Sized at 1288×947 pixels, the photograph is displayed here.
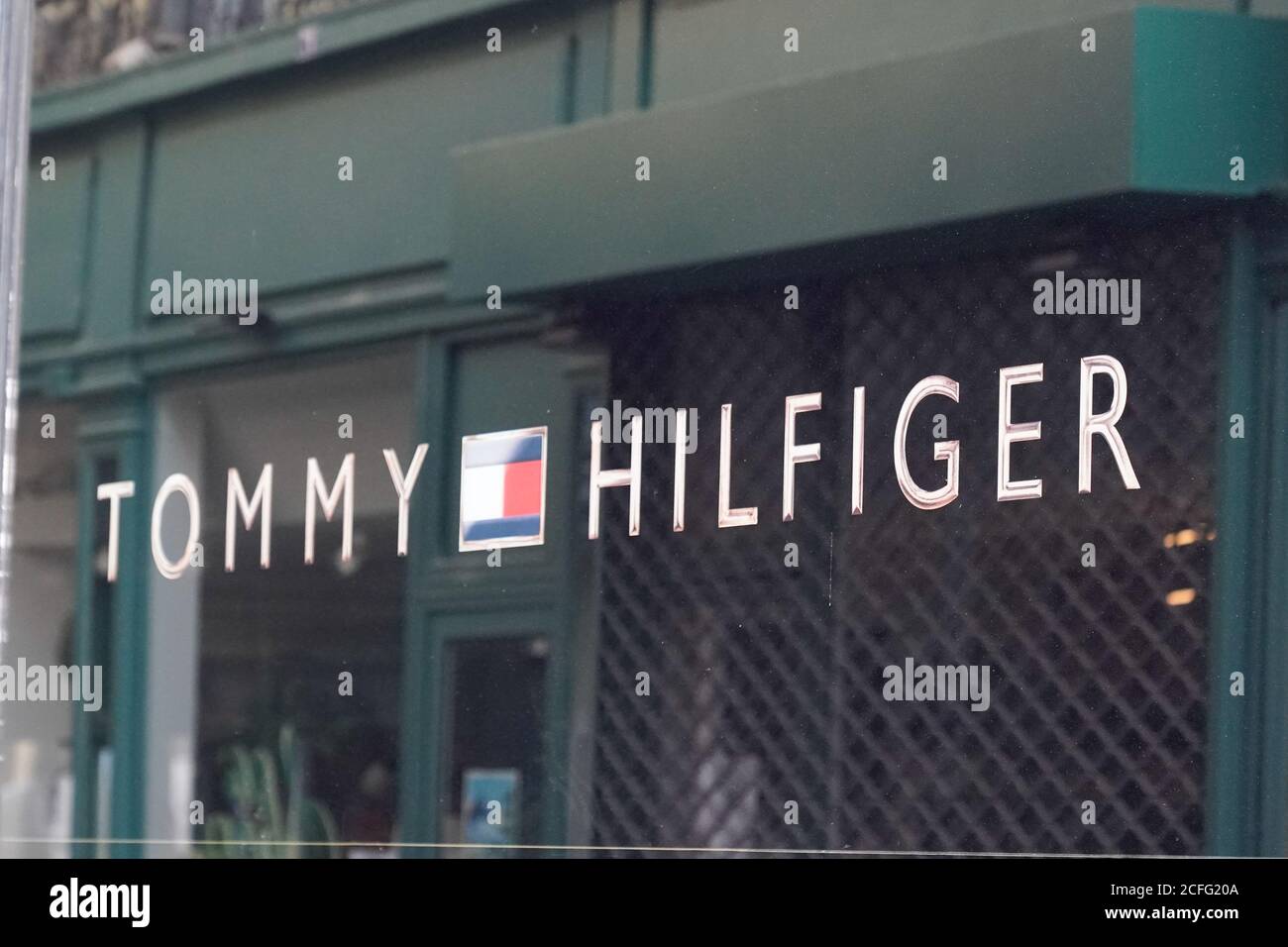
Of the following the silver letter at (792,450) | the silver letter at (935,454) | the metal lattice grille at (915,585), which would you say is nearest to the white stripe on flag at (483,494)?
the metal lattice grille at (915,585)

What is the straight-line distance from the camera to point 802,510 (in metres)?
3.97

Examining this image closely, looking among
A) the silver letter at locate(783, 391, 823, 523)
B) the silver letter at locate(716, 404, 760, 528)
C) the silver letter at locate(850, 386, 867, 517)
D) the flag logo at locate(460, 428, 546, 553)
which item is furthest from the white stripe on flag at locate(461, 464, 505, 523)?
the silver letter at locate(850, 386, 867, 517)

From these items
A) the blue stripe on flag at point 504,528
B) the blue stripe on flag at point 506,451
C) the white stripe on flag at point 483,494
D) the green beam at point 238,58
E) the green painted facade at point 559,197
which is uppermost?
the green beam at point 238,58

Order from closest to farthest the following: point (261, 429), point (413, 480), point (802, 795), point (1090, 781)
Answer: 1. point (1090, 781)
2. point (802, 795)
3. point (413, 480)
4. point (261, 429)

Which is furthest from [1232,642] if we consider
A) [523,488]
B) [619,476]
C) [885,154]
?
[523,488]

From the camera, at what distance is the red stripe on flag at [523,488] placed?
4.22 metres

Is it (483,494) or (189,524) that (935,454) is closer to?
(483,494)

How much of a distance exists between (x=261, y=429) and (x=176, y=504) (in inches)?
10.5

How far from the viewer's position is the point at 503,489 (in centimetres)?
427

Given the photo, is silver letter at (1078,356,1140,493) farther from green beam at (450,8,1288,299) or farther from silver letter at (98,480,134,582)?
silver letter at (98,480,134,582)

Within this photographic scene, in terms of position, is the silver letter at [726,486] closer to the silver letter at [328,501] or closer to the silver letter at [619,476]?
the silver letter at [619,476]

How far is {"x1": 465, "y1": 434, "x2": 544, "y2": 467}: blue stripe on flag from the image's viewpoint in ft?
14.0
